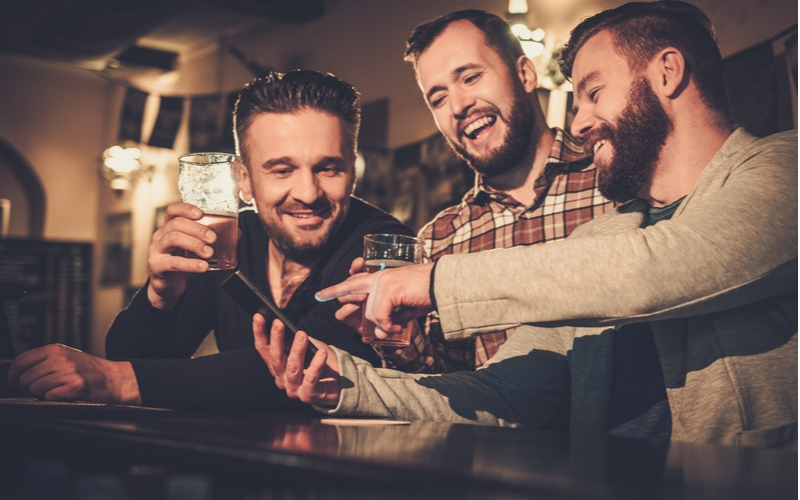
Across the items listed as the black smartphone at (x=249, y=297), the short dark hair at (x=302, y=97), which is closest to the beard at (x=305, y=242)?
the short dark hair at (x=302, y=97)

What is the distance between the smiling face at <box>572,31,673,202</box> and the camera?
143cm

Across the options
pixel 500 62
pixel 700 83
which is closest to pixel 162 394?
pixel 700 83

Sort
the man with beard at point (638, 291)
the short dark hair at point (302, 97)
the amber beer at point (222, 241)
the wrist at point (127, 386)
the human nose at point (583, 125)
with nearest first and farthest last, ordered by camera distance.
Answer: the man with beard at point (638, 291) < the wrist at point (127, 386) < the amber beer at point (222, 241) < the human nose at point (583, 125) < the short dark hair at point (302, 97)

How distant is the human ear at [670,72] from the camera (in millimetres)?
1451

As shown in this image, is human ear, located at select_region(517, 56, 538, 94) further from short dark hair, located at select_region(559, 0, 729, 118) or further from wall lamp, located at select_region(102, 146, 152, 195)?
wall lamp, located at select_region(102, 146, 152, 195)

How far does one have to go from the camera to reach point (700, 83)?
4.79 ft

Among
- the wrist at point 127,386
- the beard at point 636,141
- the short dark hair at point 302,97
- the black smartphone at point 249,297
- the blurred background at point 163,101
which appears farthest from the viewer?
the blurred background at point 163,101

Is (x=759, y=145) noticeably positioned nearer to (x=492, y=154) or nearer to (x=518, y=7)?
(x=492, y=154)

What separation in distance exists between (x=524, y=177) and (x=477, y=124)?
0.21m

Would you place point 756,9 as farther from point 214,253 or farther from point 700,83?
point 214,253

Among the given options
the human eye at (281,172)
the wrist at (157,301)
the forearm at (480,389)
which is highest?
the human eye at (281,172)

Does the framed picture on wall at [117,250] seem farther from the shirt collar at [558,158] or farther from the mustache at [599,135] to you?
the mustache at [599,135]

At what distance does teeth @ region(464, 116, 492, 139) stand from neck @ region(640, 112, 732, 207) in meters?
0.74

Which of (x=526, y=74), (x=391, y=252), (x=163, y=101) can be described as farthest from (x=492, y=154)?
(x=163, y=101)
